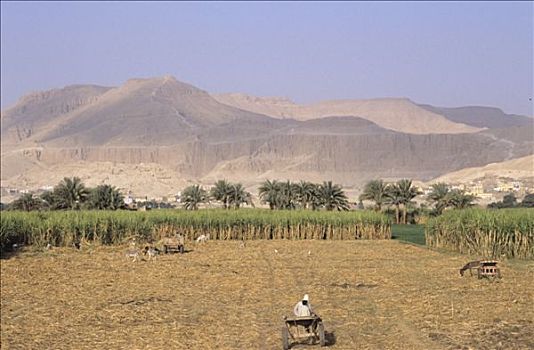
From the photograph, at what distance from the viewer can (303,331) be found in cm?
1316

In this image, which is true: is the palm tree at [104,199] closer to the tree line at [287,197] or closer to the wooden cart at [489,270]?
the tree line at [287,197]

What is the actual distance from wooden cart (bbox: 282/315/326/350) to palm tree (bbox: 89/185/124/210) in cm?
4492

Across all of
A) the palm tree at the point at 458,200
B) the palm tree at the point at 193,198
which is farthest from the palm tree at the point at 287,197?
the palm tree at the point at 458,200

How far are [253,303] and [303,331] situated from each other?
4692mm

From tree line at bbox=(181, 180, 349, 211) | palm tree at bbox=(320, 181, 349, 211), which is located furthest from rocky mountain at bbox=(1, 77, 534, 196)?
palm tree at bbox=(320, 181, 349, 211)

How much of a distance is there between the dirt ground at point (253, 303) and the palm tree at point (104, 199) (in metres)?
27.0

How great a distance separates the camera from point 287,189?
206 ft

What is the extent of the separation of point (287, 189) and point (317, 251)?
28527mm

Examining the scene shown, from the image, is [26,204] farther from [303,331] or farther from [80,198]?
[303,331]

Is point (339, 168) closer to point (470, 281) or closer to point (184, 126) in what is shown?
point (184, 126)

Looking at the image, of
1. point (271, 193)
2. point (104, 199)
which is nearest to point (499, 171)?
point (271, 193)

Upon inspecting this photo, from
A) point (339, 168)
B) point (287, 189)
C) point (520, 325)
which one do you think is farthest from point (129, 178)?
point (520, 325)

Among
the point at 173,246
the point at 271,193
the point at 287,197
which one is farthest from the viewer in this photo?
the point at 271,193

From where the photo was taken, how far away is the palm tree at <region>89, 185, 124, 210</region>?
56.6 metres
